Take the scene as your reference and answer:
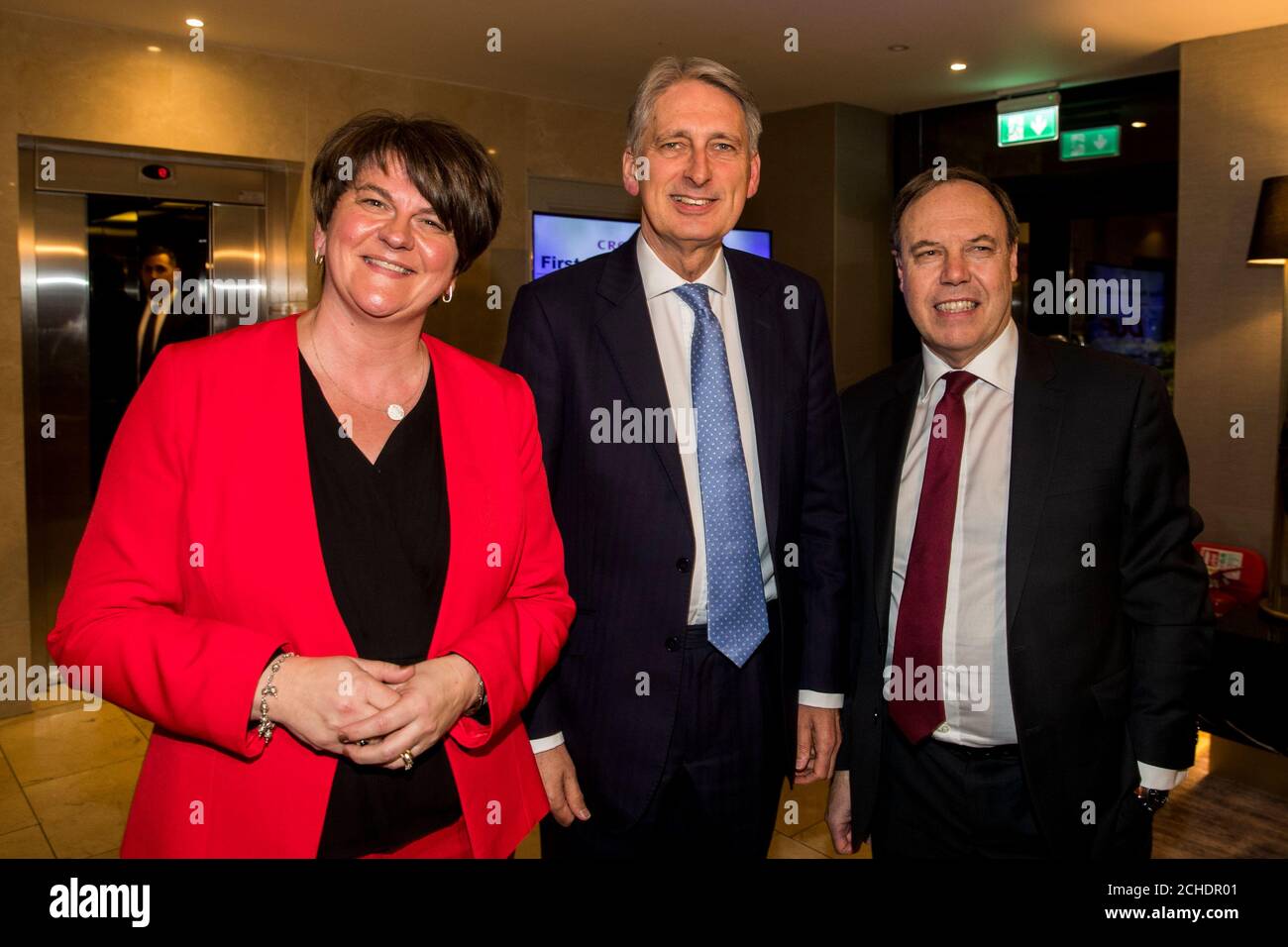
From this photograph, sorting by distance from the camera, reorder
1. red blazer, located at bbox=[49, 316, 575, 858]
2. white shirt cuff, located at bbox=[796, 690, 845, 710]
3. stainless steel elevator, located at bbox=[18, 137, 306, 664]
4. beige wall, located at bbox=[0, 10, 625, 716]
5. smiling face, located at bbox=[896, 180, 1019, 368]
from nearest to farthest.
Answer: red blazer, located at bbox=[49, 316, 575, 858] → smiling face, located at bbox=[896, 180, 1019, 368] → white shirt cuff, located at bbox=[796, 690, 845, 710] → beige wall, located at bbox=[0, 10, 625, 716] → stainless steel elevator, located at bbox=[18, 137, 306, 664]

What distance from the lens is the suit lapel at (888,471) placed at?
6.17ft

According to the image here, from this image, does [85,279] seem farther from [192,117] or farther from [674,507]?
[674,507]

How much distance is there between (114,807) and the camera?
382 cm

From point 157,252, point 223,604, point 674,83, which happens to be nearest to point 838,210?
point 157,252

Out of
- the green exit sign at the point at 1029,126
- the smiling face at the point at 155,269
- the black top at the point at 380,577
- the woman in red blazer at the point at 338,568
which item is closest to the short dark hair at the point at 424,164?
the woman in red blazer at the point at 338,568

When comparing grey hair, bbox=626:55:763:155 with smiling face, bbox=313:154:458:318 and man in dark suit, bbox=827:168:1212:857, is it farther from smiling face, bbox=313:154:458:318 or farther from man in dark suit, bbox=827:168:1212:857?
smiling face, bbox=313:154:458:318

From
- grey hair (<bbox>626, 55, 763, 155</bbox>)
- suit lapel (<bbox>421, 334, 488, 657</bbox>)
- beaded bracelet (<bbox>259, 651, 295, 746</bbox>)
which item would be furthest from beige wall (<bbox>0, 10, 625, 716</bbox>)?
beaded bracelet (<bbox>259, 651, 295, 746</bbox>)

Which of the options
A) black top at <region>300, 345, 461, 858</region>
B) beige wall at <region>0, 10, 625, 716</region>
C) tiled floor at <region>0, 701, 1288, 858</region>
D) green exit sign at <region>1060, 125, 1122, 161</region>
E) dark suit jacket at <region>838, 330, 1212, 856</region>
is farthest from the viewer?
green exit sign at <region>1060, 125, 1122, 161</region>

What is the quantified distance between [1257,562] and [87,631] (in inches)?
198

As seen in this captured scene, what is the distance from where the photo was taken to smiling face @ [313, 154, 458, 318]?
4.71ft

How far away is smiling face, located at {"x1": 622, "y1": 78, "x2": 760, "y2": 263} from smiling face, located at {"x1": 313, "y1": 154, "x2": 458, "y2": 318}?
50cm
